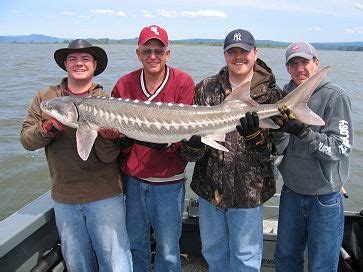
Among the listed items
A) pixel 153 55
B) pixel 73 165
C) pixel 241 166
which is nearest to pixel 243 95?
pixel 241 166

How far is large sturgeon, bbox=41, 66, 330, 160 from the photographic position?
3.59 metres

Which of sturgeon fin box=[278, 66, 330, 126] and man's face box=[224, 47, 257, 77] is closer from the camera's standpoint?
sturgeon fin box=[278, 66, 330, 126]

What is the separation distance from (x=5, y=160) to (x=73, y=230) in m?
9.45

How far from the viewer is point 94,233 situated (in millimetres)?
3838

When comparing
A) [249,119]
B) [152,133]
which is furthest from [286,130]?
[152,133]

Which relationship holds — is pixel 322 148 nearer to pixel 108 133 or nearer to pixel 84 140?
pixel 108 133

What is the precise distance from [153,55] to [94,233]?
1.75 m

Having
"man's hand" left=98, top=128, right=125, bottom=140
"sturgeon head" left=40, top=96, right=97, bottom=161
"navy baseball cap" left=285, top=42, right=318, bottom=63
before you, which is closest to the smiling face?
"navy baseball cap" left=285, top=42, right=318, bottom=63

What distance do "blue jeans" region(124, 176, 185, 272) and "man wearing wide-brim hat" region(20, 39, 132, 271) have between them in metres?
0.19

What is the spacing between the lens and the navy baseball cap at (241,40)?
3.56 m

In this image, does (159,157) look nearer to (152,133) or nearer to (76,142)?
(152,133)

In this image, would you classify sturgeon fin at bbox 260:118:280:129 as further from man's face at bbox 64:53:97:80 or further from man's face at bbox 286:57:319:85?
man's face at bbox 64:53:97:80

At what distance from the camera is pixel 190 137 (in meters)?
3.76

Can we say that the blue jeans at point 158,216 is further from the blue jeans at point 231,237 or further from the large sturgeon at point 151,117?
the large sturgeon at point 151,117
